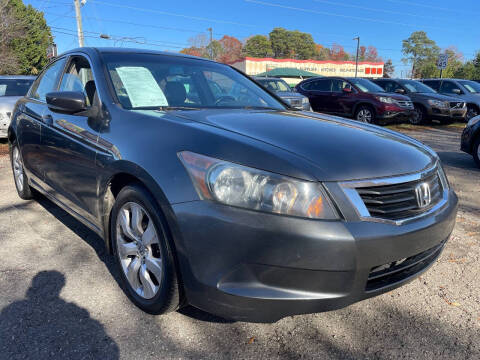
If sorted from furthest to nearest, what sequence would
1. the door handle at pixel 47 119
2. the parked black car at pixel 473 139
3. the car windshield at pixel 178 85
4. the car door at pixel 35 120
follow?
the parked black car at pixel 473 139 → the car door at pixel 35 120 → the door handle at pixel 47 119 → the car windshield at pixel 178 85

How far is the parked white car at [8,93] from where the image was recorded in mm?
7965

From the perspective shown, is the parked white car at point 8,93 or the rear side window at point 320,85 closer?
the parked white car at point 8,93

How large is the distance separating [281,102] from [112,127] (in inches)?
63.8

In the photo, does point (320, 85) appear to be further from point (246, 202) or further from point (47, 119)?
point (246, 202)

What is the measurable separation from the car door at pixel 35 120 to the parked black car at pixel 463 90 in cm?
1297

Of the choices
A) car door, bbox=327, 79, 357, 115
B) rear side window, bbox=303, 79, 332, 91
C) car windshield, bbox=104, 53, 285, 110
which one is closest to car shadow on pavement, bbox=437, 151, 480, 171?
car door, bbox=327, 79, 357, 115

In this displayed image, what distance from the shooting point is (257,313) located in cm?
169

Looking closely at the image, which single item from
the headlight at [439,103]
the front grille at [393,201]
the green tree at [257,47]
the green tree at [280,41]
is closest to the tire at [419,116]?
the headlight at [439,103]

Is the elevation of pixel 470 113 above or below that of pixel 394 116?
below

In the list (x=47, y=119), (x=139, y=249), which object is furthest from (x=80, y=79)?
(x=139, y=249)

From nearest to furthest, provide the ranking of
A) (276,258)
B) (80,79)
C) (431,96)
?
1. (276,258)
2. (80,79)
3. (431,96)

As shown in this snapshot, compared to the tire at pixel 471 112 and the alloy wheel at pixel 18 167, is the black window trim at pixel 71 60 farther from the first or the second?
the tire at pixel 471 112

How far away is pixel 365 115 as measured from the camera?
11.3 meters

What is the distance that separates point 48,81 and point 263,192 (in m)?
3.01
